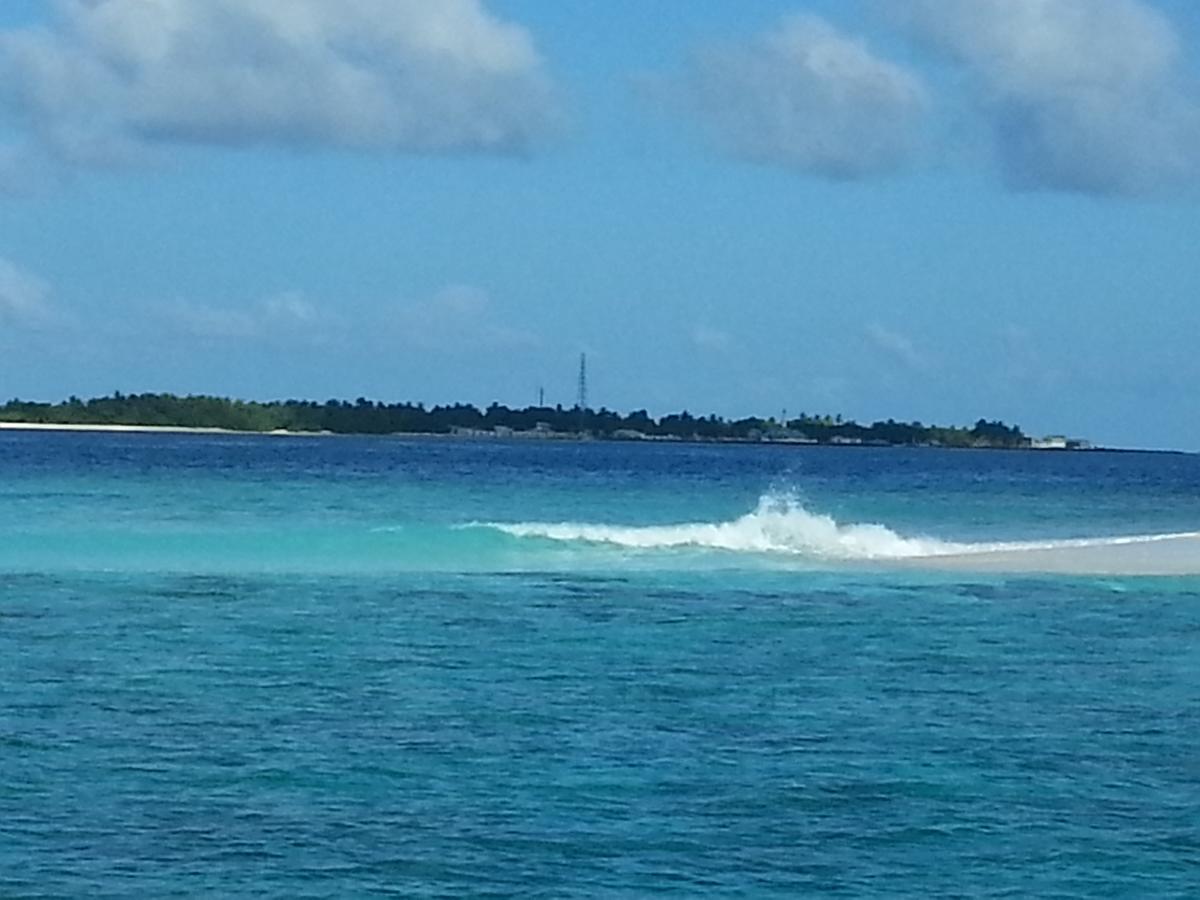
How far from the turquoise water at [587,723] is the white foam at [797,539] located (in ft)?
1.88

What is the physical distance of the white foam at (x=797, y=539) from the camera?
4306 cm

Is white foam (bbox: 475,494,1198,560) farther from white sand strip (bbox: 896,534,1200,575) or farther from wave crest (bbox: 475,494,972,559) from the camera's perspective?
white sand strip (bbox: 896,534,1200,575)

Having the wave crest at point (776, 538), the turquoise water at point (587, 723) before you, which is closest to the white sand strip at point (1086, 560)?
the turquoise water at point (587, 723)

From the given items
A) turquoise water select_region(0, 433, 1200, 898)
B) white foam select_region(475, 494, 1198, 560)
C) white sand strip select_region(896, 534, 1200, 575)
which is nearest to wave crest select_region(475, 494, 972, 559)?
white foam select_region(475, 494, 1198, 560)

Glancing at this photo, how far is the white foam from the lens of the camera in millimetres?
43062

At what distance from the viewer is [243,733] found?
61.1ft

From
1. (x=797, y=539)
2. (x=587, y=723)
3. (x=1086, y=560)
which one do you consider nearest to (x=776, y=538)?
(x=797, y=539)

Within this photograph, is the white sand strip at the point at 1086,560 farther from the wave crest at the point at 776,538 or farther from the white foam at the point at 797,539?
the wave crest at the point at 776,538

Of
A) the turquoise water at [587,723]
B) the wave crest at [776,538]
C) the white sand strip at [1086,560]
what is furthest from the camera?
the wave crest at [776,538]

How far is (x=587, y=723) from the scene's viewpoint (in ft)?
63.3

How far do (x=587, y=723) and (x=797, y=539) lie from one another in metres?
25.6

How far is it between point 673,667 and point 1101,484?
9790cm

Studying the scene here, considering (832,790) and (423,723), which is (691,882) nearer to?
(832,790)

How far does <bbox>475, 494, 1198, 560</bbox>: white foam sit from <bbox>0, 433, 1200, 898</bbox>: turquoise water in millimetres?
573
